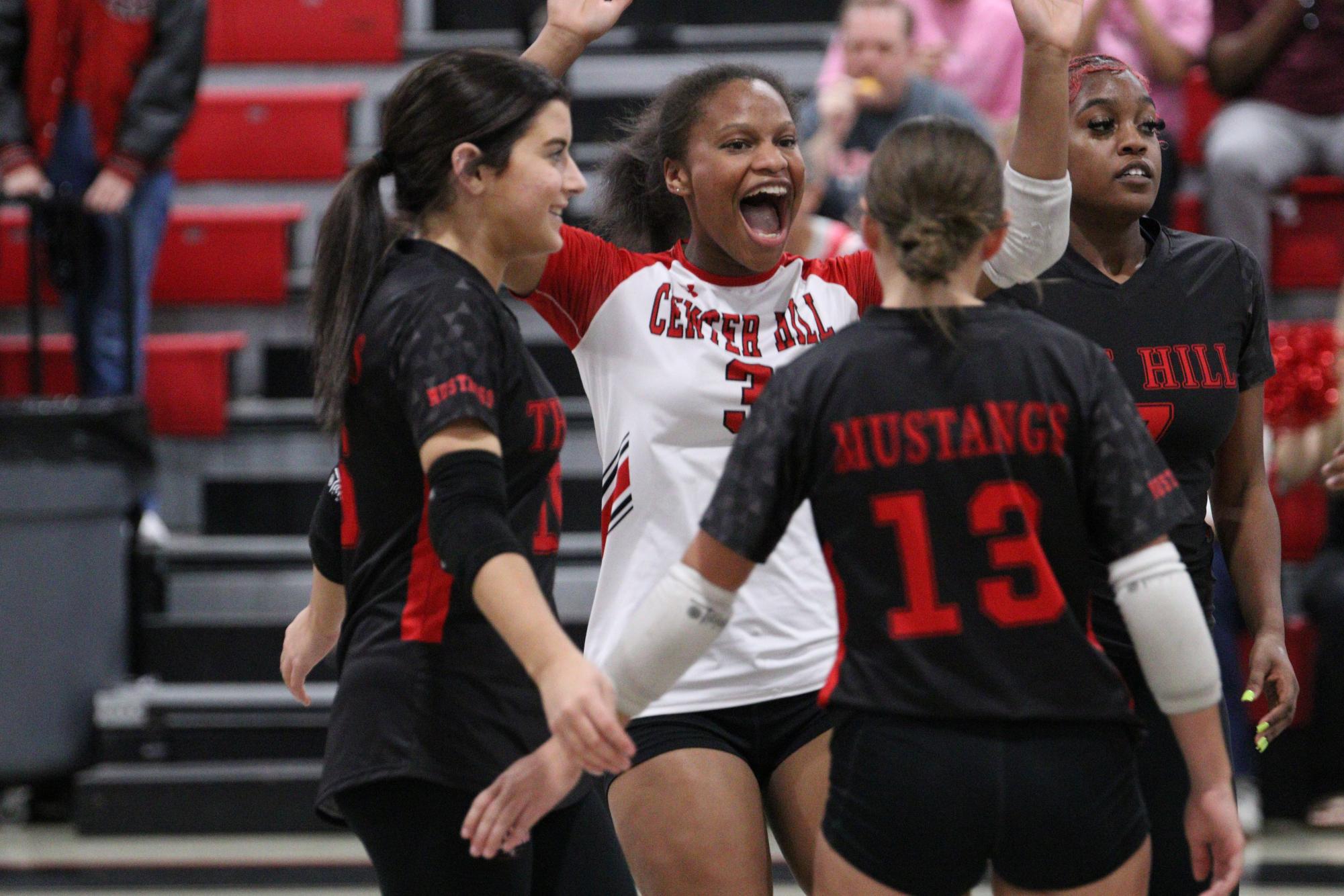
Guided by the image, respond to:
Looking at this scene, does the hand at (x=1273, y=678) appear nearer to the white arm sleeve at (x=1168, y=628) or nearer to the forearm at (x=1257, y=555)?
the forearm at (x=1257, y=555)

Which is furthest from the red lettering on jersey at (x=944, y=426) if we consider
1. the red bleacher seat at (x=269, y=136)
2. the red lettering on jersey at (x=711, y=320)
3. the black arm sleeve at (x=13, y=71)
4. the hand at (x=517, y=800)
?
the red bleacher seat at (x=269, y=136)

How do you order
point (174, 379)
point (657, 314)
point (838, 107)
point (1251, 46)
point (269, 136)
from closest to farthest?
point (657, 314)
point (838, 107)
point (1251, 46)
point (174, 379)
point (269, 136)

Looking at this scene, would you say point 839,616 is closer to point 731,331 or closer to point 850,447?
point 850,447

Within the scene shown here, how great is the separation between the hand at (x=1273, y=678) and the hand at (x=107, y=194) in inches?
165

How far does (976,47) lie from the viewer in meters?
6.43

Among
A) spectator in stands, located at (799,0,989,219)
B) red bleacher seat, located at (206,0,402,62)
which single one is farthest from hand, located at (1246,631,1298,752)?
red bleacher seat, located at (206,0,402,62)

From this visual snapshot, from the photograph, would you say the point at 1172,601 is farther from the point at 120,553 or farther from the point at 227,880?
the point at 120,553

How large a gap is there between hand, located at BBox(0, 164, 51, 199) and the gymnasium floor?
203 cm

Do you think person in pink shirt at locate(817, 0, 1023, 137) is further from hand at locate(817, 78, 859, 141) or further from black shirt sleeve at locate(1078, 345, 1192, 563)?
black shirt sleeve at locate(1078, 345, 1192, 563)

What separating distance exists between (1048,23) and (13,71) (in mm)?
4447

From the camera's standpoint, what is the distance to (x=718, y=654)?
2.54m

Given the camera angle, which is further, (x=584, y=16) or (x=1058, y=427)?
(x=584, y=16)

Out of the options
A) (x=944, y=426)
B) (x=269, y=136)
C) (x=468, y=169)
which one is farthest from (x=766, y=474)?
(x=269, y=136)

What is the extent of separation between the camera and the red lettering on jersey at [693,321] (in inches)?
103
